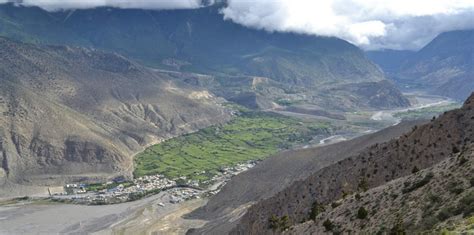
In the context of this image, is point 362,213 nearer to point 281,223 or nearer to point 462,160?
point 462,160

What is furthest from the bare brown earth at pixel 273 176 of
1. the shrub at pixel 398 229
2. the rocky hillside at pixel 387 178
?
the shrub at pixel 398 229

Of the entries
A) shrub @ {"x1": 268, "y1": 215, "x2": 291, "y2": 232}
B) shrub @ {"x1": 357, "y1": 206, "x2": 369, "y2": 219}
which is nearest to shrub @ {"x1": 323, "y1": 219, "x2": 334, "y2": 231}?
shrub @ {"x1": 357, "y1": 206, "x2": 369, "y2": 219}

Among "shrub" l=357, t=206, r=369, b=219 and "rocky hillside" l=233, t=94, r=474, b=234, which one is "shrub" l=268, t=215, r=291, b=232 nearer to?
"rocky hillside" l=233, t=94, r=474, b=234

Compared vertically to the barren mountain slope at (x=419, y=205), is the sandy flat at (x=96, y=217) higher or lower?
lower

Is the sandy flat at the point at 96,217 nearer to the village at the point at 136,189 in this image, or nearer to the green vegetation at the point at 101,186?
the village at the point at 136,189

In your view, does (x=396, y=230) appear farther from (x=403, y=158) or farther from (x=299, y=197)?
(x=299, y=197)

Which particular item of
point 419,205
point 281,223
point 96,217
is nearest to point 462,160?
point 419,205
